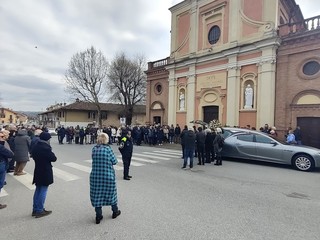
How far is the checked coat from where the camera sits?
4156 mm

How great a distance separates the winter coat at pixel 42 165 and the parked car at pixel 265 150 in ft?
28.5

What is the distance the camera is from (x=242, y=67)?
Result: 18828 mm

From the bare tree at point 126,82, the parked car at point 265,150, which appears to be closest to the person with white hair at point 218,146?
the parked car at point 265,150

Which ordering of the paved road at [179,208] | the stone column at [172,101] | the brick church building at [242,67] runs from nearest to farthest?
the paved road at [179,208] < the brick church building at [242,67] < the stone column at [172,101]

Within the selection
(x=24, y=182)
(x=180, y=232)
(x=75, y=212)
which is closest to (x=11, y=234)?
(x=75, y=212)

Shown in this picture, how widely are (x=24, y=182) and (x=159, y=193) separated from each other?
4241 millimetres

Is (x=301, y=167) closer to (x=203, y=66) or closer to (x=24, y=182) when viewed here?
(x=24, y=182)

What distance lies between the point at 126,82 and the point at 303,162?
97.3 feet

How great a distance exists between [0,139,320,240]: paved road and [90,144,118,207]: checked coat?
424 millimetres

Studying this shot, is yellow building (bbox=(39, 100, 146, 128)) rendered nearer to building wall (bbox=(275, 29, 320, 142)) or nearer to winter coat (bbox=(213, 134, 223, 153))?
building wall (bbox=(275, 29, 320, 142))

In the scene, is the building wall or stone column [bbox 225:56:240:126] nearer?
the building wall

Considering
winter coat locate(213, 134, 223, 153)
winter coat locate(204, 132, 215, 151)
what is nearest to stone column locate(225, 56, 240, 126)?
winter coat locate(204, 132, 215, 151)

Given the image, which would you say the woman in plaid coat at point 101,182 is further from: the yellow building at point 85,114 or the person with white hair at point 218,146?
the yellow building at point 85,114

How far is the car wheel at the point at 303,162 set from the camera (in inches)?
364
